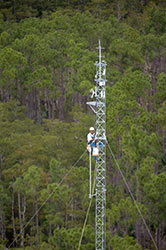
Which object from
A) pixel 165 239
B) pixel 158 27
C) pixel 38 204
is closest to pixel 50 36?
pixel 158 27

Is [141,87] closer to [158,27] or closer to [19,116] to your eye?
[19,116]

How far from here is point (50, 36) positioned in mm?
50750

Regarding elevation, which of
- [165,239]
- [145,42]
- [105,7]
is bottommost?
[165,239]

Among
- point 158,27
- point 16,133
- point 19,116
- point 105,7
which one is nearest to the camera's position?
point 16,133

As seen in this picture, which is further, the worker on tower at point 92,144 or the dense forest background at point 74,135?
the dense forest background at point 74,135

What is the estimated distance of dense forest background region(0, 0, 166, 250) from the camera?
28.8 meters

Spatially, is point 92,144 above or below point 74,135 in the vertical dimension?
above

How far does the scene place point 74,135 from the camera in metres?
36.6

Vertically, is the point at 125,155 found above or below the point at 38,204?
above

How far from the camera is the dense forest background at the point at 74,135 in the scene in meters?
28.8

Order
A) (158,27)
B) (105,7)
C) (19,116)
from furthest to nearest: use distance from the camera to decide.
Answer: (105,7) < (158,27) < (19,116)

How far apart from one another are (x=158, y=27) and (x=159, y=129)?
713 inches

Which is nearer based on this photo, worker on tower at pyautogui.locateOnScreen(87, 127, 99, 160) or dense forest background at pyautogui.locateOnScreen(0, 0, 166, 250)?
worker on tower at pyautogui.locateOnScreen(87, 127, 99, 160)

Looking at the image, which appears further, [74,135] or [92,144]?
[74,135]
